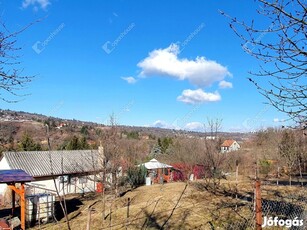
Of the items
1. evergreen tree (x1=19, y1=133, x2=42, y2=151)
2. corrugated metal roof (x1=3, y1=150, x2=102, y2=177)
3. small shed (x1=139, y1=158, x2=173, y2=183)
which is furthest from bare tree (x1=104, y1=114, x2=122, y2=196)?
evergreen tree (x1=19, y1=133, x2=42, y2=151)

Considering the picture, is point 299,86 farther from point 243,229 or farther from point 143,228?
point 143,228

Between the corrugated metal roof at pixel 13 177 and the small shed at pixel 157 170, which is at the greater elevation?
the corrugated metal roof at pixel 13 177

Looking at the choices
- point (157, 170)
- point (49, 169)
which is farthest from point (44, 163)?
point (157, 170)

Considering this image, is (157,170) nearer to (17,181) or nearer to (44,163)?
(44,163)

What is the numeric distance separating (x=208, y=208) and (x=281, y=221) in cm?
408

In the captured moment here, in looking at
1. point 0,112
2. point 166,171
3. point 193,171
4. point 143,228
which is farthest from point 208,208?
point 166,171

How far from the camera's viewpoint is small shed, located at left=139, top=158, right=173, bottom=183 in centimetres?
2990

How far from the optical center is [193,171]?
97.1 feet

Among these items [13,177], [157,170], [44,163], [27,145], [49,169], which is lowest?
[157,170]

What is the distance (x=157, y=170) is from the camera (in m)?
32.4

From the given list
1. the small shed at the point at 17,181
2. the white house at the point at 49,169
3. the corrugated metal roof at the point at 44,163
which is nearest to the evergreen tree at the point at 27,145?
the corrugated metal roof at the point at 44,163

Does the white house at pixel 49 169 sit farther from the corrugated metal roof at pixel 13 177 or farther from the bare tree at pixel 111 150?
the corrugated metal roof at pixel 13 177

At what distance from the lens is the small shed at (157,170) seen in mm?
29903

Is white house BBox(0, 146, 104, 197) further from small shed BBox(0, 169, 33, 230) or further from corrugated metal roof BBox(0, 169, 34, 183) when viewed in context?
small shed BBox(0, 169, 33, 230)
